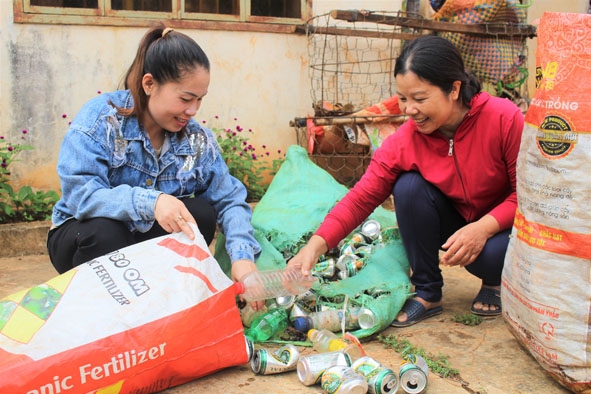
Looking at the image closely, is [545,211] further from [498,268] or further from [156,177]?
[156,177]

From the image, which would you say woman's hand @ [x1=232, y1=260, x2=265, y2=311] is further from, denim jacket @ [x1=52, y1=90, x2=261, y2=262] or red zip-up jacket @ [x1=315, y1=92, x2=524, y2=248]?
red zip-up jacket @ [x1=315, y1=92, x2=524, y2=248]

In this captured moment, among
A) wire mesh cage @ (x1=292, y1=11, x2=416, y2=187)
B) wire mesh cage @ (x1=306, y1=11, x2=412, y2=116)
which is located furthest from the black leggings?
wire mesh cage @ (x1=306, y1=11, x2=412, y2=116)

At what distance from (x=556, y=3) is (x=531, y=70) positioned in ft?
A: 1.96

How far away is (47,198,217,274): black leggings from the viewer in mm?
2029

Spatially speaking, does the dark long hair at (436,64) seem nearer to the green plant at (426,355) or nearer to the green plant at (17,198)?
the green plant at (426,355)

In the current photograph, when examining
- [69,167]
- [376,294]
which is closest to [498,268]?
[376,294]

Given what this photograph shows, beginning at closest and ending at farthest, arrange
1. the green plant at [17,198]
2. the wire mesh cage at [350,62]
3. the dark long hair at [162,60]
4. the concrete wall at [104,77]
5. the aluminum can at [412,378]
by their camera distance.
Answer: the aluminum can at [412,378] → the dark long hair at [162,60] → the green plant at [17,198] → the concrete wall at [104,77] → the wire mesh cage at [350,62]

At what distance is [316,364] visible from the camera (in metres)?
1.91

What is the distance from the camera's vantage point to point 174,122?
85.5 inches

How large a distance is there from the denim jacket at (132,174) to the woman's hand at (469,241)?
2.30 ft

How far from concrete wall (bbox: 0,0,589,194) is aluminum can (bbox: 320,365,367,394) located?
2736 mm

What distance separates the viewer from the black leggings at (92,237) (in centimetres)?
203

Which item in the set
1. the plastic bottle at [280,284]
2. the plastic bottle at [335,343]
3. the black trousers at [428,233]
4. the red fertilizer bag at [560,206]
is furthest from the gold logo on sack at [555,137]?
the plastic bottle at [280,284]

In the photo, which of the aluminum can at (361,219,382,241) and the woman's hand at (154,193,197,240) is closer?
the woman's hand at (154,193,197,240)
